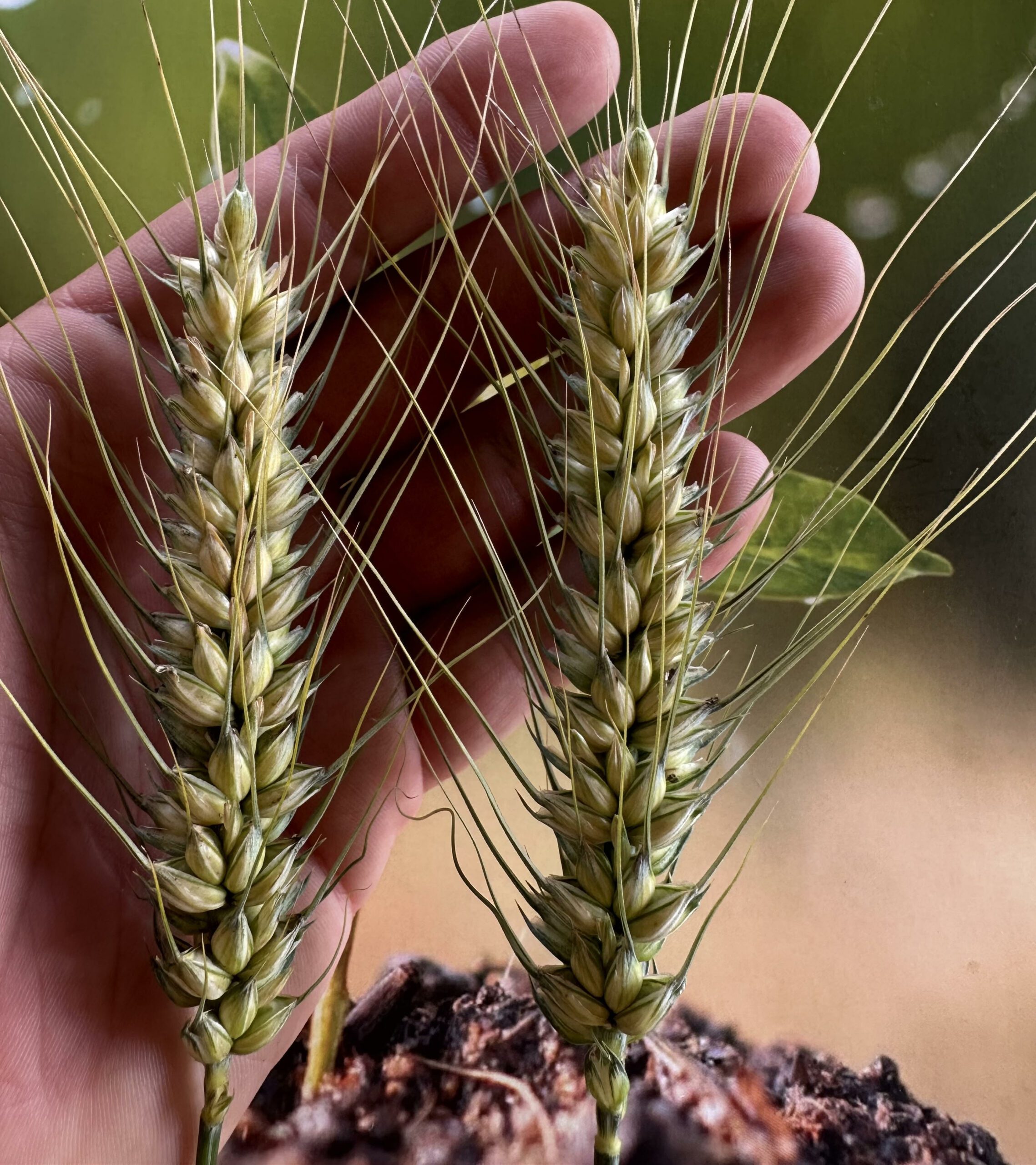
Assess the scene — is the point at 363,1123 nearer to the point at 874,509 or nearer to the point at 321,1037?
the point at 321,1037

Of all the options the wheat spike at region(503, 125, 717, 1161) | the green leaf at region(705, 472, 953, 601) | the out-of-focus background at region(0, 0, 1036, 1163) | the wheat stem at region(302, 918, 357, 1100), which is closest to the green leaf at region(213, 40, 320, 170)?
the out-of-focus background at region(0, 0, 1036, 1163)

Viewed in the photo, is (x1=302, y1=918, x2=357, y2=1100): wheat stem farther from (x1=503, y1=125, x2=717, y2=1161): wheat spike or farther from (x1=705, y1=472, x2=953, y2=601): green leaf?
(x1=705, y1=472, x2=953, y2=601): green leaf

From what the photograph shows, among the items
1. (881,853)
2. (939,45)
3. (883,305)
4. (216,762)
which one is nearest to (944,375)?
(883,305)

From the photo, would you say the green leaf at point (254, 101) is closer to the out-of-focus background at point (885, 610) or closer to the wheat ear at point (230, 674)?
the out-of-focus background at point (885, 610)

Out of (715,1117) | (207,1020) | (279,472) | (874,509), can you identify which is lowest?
(715,1117)

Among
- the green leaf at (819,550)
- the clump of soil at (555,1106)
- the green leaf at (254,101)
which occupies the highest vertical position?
the green leaf at (254,101)

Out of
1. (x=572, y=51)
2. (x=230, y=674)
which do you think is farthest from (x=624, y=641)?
(x=572, y=51)

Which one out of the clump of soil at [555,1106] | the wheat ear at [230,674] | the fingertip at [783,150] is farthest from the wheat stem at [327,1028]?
the fingertip at [783,150]
